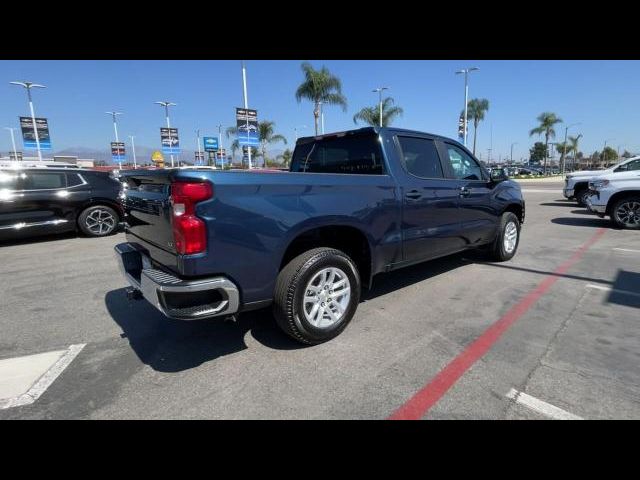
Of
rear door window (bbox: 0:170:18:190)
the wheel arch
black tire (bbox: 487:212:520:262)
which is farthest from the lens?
rear door window (bbox: 0:170:18:190)

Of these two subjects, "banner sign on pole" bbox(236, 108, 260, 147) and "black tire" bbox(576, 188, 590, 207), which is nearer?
"black tire" bbox(576, 188, 590, 207)

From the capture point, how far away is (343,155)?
13.8 ft

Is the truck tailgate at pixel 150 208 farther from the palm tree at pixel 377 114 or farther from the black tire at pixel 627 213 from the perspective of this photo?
the palm tree at pixel 377 114

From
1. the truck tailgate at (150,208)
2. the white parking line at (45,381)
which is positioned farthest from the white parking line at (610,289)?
the white parking line at (45,381)

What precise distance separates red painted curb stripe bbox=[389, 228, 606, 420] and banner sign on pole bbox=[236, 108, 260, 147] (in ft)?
52.1

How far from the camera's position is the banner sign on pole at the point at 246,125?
58.0 ft

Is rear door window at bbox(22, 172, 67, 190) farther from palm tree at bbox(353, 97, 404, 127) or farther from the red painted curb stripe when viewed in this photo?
palm tree at bbox(353, 97, 404, 127)

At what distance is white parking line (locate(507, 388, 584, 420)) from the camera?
7.31 feet

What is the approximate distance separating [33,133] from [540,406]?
122 feet

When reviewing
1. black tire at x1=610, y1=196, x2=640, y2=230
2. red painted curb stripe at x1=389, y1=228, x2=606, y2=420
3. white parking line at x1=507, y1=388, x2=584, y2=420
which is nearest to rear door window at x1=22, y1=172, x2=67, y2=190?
red painted curb stripe at x1=389, y1=228, x2=606, y2=420
